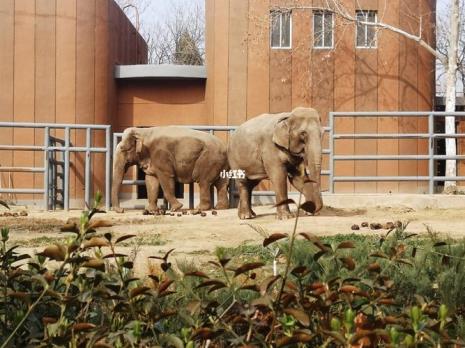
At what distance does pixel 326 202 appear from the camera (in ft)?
41.3

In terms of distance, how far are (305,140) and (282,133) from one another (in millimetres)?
330

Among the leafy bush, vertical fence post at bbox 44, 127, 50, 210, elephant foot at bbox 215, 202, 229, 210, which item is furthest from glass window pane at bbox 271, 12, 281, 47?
the leafy bush

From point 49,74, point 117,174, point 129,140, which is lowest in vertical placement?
point 117,174

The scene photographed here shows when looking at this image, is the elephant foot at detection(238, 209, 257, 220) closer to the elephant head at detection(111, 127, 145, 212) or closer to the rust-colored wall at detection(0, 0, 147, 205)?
the elephant head at detection(111, 127, 145, 212)

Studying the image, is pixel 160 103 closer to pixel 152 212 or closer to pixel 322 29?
pixel 322 29

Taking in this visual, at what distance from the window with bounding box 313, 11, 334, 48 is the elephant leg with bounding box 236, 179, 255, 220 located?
637 cm

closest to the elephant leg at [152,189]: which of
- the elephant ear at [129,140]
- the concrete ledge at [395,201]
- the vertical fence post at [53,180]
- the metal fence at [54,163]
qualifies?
the elephant ear at [129,140]

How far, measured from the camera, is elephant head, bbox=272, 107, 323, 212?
9.71 meters

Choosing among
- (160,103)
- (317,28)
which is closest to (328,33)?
(317,28)

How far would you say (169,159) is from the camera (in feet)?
43.3

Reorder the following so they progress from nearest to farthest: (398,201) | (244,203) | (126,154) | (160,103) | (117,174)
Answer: (244,203) < (398,201) < (126,154) < (117,174) < (160,103)

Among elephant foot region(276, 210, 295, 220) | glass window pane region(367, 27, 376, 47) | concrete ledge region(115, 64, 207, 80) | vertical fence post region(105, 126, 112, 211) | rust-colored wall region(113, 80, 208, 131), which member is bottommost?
elephant foot region(276, 210, 295, 220)

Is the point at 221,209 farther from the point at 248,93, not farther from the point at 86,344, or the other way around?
the point at 86,344

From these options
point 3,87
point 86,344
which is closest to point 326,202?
point 3,87
